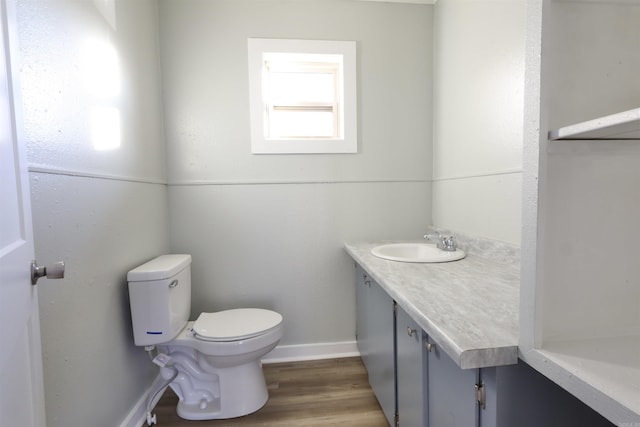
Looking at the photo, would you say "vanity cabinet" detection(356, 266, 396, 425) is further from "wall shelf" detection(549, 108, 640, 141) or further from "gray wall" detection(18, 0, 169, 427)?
"gray wall" detection(18, 0, 169, 427)

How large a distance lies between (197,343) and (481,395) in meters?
1.36

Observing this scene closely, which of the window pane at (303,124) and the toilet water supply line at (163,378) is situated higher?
the window pane at (303,124)

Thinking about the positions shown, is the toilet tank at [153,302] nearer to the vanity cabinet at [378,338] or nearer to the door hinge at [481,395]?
the vanity cabinet at [378,338]

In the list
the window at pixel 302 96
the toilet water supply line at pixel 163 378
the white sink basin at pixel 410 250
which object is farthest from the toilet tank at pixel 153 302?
the white sink basin at pixel 410 250

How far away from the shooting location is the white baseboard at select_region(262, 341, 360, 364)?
2250mm

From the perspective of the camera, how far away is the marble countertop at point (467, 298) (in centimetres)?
73

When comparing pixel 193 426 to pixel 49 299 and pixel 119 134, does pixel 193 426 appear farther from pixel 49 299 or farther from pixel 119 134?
pixel 119 134

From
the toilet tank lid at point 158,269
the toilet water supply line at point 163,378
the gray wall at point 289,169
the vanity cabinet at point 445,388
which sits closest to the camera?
the vanity cabinet at point 445,388

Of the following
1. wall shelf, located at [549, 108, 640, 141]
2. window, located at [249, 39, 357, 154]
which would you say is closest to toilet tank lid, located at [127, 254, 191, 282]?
window, located at [249, 39, 357, 154]

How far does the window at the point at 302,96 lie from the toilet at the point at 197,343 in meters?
1.01

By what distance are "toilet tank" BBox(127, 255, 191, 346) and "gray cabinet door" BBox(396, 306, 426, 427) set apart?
3.66ft

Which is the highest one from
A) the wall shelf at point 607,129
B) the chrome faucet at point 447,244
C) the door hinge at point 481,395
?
the wall shelf at point 607,129

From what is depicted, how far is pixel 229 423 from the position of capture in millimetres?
1657

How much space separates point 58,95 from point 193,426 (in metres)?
1.61
